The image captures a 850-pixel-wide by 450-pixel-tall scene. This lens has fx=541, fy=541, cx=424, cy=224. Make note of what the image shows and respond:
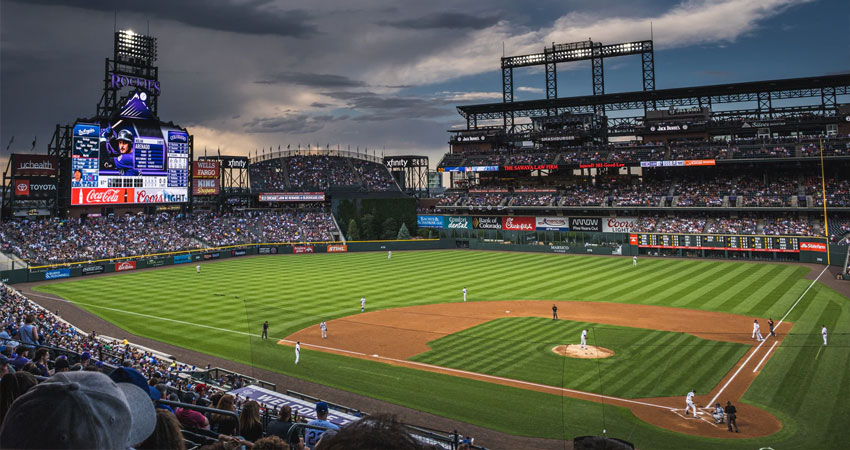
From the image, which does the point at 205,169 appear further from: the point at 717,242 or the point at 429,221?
the point at 717,242

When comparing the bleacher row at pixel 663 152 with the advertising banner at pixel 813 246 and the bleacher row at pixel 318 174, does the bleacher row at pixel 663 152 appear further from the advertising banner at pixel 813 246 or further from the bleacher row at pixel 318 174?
the bleacher row at pixel 318 174

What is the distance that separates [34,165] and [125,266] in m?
14.6

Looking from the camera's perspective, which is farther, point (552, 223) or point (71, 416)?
point (552, 223)

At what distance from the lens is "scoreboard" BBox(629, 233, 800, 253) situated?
54344 millimetres

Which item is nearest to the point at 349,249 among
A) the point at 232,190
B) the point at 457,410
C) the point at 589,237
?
the point at 232,190

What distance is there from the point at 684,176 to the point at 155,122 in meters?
66.6

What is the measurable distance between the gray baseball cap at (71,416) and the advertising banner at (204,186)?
7775 centimetres

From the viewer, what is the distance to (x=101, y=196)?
58.4 metres

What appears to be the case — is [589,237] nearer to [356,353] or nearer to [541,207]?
[541,207]

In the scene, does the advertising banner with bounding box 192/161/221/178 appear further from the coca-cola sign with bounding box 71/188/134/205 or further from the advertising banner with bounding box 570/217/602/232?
the advertising banner with bounding box 570/217/602/232

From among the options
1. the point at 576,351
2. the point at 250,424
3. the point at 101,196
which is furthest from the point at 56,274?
the point at 250,424

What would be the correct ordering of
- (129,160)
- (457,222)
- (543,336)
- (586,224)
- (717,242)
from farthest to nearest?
1. (457,222)
2. (586,224)
3. (129,160)
4. (717,242)
5. (543,336)

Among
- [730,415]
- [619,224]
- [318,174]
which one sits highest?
[318,174]


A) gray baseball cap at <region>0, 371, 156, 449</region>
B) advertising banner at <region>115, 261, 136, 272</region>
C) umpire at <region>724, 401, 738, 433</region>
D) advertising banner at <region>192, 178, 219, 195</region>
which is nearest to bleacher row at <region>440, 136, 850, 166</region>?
advertising banner at <region>192, 178, 219, 195</region>
